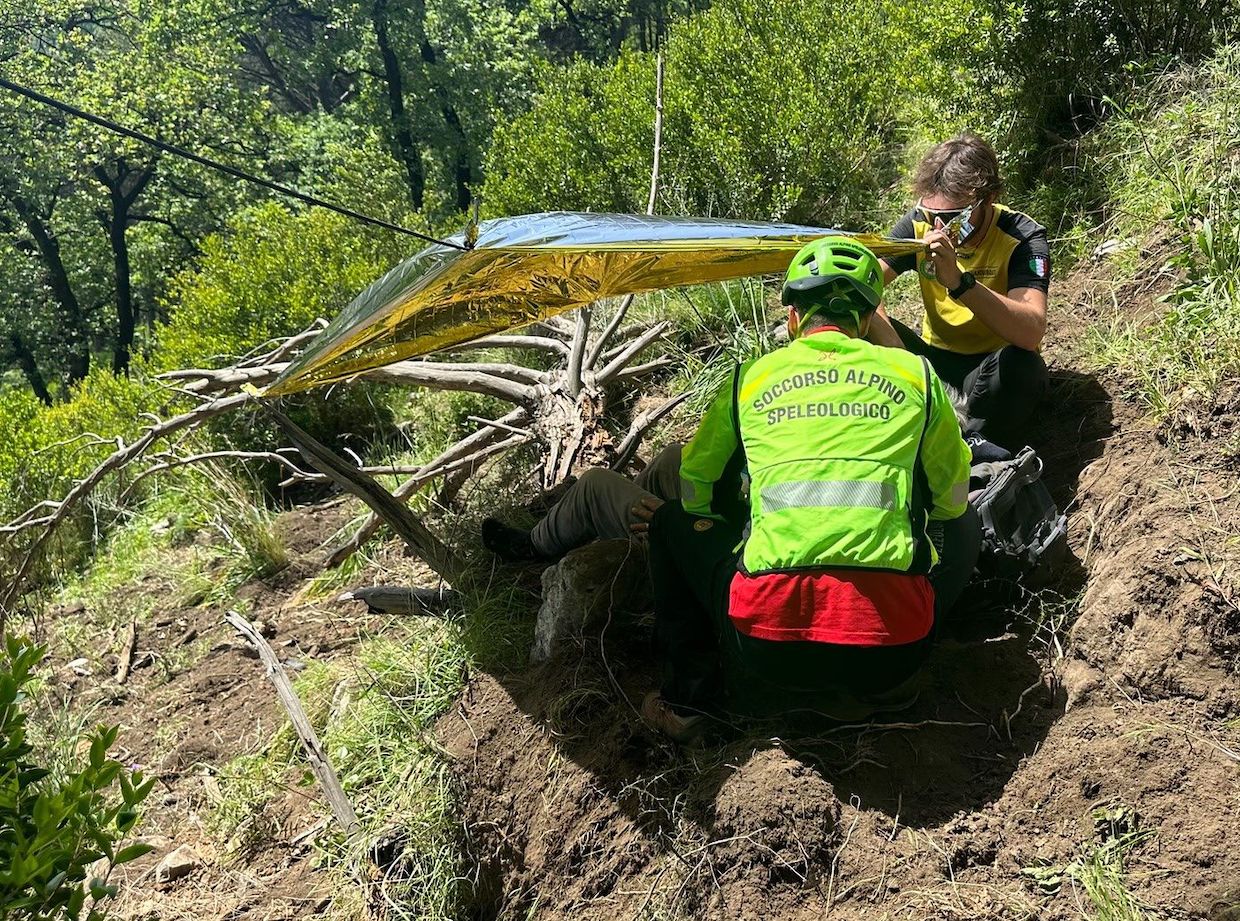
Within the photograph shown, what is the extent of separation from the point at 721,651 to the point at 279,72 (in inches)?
1006

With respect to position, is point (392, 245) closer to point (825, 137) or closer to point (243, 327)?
point (243, 327)

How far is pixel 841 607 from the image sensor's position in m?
2.16

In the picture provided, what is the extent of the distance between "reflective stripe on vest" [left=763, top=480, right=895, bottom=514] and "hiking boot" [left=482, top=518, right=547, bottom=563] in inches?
69.5

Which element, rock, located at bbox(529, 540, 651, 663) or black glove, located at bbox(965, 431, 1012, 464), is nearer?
black glove, located at bbox(965, 431, 1012, 464)

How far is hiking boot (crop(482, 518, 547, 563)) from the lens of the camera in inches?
148

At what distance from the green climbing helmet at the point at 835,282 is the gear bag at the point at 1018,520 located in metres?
0.81

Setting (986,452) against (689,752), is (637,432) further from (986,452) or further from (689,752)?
(689,752)

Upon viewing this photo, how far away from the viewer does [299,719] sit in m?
3.38

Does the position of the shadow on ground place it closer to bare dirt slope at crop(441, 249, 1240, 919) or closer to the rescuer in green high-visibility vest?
bare dirt slope at crop(441, 249, 1240, 919)

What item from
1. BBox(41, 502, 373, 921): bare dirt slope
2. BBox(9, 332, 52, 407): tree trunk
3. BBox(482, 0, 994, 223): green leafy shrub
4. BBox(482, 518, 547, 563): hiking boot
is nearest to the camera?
BBox(41, 502, 373, 921): bare dirt slope

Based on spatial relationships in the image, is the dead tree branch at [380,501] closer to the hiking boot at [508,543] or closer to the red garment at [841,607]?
the hiking boot at [508,543]

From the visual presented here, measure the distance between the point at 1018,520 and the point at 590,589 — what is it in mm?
1419

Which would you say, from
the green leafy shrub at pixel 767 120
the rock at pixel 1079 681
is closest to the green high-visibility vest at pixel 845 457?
the rock at pixel 1079 681

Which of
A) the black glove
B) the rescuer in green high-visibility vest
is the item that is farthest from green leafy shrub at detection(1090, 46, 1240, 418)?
the rescuer in green high-visibility vest
